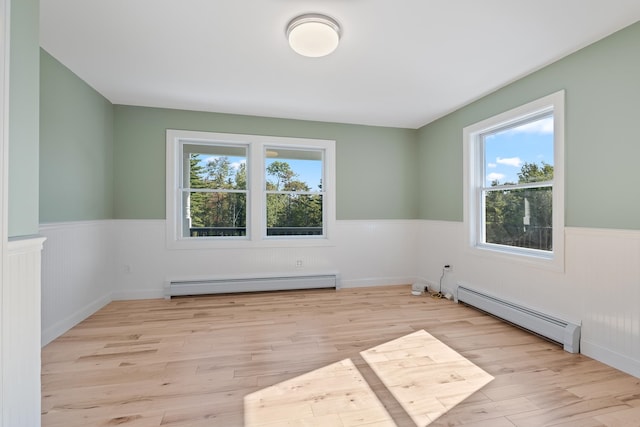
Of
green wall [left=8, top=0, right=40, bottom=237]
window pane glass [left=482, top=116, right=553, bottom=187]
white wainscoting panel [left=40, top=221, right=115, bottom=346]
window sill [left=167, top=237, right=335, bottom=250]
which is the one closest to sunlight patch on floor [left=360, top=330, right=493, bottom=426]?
window pane glass [left=482, top=116, right=553, bottom=187]

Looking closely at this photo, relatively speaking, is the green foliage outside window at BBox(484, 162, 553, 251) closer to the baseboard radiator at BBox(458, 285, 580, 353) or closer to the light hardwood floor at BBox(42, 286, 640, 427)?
the baseboard radiator at BBox(458, 285, 580, 353)

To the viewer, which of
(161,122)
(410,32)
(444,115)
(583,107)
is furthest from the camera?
(444,115)

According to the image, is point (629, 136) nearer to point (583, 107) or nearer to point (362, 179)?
point (583, 107)

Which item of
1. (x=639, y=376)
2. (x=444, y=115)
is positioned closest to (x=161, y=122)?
(x=444, y=115)

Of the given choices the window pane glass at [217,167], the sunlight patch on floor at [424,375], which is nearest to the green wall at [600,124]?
the sunlight patch on floor at [424,375]

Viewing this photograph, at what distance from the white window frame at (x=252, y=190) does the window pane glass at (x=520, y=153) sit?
2.14 m

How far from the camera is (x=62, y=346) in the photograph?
8.47 ft

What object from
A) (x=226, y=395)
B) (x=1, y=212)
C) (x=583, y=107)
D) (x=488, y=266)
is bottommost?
(x=226, y=395)

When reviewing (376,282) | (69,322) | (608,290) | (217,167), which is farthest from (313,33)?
(376,282)

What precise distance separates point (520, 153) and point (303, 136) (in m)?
2.80

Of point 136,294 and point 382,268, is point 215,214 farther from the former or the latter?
point 382,268

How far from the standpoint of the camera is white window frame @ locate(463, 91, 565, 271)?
8.83 feet

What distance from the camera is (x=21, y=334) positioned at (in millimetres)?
1343

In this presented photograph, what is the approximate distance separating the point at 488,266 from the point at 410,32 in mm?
2695
